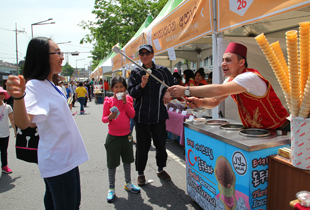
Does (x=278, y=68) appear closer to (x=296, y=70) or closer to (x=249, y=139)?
(x=296, y=70)

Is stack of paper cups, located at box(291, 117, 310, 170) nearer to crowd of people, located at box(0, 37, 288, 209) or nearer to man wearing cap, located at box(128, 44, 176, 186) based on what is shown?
crowd of people, located at box(0, 37, 288, 209)

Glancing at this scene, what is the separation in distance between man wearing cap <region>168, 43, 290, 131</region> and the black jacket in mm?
1004

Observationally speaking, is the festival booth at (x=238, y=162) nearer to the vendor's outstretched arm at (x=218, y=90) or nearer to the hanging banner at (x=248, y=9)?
the hanging banner at (x=248, y=9)

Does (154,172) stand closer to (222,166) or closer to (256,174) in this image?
(222,166)

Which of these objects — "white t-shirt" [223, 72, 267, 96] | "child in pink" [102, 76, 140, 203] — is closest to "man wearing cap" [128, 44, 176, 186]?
"child in pink" [102, 76, 140, 203]

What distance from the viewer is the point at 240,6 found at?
2.59 metres

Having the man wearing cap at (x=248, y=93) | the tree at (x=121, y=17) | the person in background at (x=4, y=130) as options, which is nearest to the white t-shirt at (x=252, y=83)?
the man wearing cap at (x=248, y=93)

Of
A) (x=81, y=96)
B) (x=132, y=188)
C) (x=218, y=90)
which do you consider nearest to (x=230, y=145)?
(x=218, y=90)

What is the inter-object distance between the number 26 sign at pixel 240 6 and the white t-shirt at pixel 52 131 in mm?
2312

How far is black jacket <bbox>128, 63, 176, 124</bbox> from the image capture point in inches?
118

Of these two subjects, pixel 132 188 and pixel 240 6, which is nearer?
pixel 240 6

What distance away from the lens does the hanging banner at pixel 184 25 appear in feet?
10.8

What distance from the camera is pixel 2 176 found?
3.81m

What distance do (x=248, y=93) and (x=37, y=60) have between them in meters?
1.74
